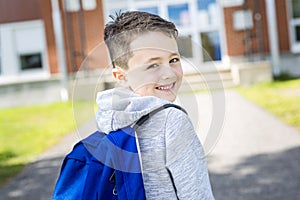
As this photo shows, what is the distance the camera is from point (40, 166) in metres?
5.99

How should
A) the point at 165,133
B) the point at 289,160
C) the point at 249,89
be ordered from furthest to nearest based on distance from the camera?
the point at 249,89 → the point at 289,160 → the point at 165,133

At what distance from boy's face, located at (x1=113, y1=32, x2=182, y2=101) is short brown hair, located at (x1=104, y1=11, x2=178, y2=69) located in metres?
0.01

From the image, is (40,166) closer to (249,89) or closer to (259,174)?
(259,174)

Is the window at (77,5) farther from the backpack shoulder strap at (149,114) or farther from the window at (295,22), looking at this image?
the backpack shoulder strap at (149,114)

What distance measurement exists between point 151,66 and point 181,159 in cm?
24

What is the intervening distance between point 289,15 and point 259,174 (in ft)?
35.6

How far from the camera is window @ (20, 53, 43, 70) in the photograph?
16.6 meters

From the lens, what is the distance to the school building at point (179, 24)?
47.5 feet

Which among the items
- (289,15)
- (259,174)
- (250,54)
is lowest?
(259,174)

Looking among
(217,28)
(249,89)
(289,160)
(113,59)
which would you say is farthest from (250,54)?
(113,59)

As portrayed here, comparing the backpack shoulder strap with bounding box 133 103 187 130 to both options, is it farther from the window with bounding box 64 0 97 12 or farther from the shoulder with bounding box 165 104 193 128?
the window with bounding box 64 0 97 12

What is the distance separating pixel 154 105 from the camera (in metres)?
1.28

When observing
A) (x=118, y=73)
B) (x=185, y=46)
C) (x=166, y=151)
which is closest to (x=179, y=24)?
(x=185, y=46)

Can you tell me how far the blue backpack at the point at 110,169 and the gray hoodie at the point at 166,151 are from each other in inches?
0.8
